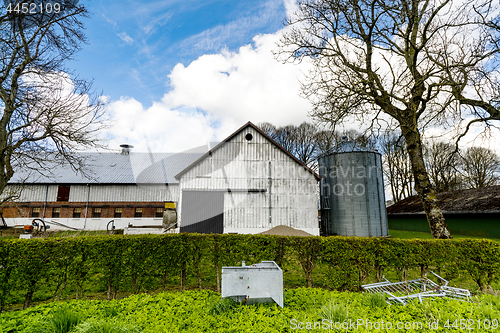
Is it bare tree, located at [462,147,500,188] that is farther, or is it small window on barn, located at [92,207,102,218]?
bare tree, located at [462,147,500,188]

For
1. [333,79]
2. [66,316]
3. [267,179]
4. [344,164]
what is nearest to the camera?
[66,316]

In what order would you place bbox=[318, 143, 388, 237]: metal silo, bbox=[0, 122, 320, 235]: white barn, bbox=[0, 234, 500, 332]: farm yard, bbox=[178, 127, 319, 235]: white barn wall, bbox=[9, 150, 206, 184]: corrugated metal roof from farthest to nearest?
bbox=[9, 150, 206, 184]: corrugated metal roof < bbox=[318, 143, 388, 237]: metal silo < bbox=[178, 127, 319, 235]: white barn wall < bbox=[0, 122, 320, 235]: white barn < bbox=[0, 234, 500, 332]: farm yard

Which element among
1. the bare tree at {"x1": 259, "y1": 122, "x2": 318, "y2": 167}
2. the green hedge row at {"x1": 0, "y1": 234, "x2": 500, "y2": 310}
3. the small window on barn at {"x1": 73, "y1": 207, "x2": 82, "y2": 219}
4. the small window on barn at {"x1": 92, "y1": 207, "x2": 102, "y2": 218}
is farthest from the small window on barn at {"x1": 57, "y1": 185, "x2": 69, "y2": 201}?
the bare tree at {"x1": 259, "y1": 122, "x2": 318, "y2": 167}

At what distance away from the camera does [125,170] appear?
1051 inches

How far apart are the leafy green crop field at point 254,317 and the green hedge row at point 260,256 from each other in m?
1.35

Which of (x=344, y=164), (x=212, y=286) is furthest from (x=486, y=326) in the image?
(x=344, y=164)

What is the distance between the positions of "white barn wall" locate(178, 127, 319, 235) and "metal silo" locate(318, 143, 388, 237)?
2.80 meters

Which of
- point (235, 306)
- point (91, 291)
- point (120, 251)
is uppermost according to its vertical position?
point (120, 251)

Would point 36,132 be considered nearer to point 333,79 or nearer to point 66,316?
point 66,316

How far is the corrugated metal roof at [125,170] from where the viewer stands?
25.2 meters

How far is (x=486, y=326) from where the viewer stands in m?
3.75

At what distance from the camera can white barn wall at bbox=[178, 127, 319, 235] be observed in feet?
57.5

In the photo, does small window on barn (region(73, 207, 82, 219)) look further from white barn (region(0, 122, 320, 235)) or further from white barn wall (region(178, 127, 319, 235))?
white barn wall (region(178, 127, 319, 235))

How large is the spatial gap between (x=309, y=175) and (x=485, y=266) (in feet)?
39.1
